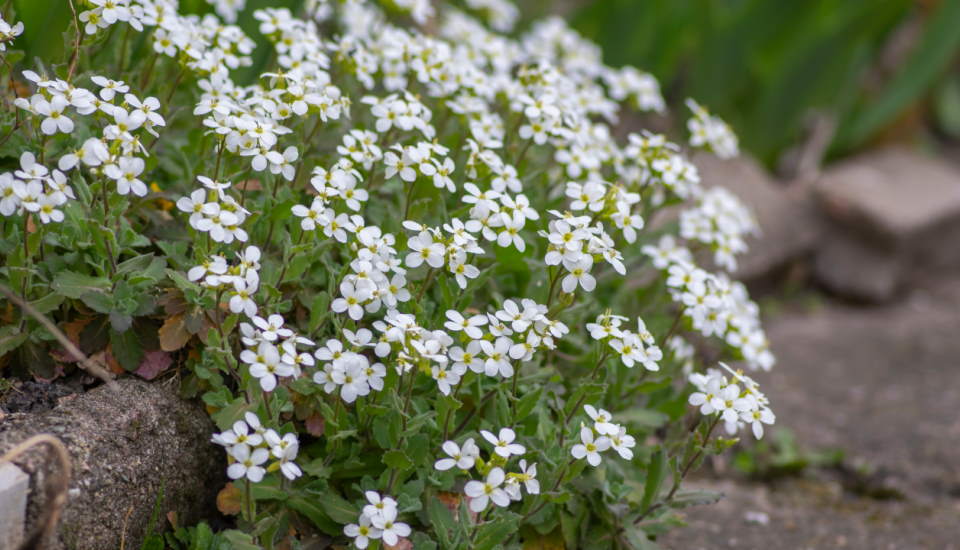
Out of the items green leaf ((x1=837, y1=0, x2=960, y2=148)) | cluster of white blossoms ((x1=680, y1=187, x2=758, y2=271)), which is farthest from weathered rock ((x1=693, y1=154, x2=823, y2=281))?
cluster of white blossoms ((x1=680, y1=187, x2=758, y2=271))

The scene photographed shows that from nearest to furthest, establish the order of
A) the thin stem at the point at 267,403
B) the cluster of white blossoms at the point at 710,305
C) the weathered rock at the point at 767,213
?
the thin stem at the point at 267,403, the cluster of white blossoms at the point at 710,305, the weathered rock at the point at 767,213

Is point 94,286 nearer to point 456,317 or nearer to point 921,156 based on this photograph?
point 456,317

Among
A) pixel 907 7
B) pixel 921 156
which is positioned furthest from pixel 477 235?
pixel 921 156

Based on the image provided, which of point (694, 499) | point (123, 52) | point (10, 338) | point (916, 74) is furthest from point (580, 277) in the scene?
point (916, 74)

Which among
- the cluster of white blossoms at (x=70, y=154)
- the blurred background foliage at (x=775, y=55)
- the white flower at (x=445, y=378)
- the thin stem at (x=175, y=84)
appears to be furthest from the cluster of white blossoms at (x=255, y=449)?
the blurred background foliage at (x=775, y=55)

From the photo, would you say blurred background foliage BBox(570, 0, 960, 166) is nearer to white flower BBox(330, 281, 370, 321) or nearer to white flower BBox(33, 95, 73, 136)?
white flower BBox(330, 281, 370, 321)

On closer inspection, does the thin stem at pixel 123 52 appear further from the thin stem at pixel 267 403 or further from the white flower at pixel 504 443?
the white flower at pixel 504 443
